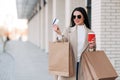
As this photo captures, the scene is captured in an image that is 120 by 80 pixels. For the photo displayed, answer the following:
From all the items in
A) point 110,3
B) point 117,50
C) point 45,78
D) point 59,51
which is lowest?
point 45,78

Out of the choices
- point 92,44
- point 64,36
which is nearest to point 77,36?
point 64,36

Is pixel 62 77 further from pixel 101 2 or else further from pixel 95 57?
pixel 101 2

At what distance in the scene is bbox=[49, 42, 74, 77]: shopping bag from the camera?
441cm

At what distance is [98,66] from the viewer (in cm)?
413

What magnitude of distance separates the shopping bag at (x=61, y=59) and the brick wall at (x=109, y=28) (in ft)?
11.0

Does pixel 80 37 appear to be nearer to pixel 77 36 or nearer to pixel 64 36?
pixel 77 36

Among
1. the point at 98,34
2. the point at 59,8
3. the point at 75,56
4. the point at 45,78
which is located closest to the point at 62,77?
the point at 75,56

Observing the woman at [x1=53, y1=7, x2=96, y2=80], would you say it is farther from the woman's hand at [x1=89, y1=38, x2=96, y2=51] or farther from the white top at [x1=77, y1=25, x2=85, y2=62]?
the woman's hand at [x1=89, y1=38, x2=96, y2=51]

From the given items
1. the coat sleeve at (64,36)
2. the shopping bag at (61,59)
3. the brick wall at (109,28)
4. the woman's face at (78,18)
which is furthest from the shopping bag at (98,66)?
the brick wall at (109,28)

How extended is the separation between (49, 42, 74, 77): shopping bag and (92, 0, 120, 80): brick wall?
3356mm

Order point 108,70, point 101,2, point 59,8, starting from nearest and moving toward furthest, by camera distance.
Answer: point 108,70
point 101,2
point 59,8

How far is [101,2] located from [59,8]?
8.18 metres

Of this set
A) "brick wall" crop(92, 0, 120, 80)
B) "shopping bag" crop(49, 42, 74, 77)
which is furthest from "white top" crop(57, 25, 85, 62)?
"brick wall" crop(92, 0, 120, 80)

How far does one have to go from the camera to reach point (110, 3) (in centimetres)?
777
